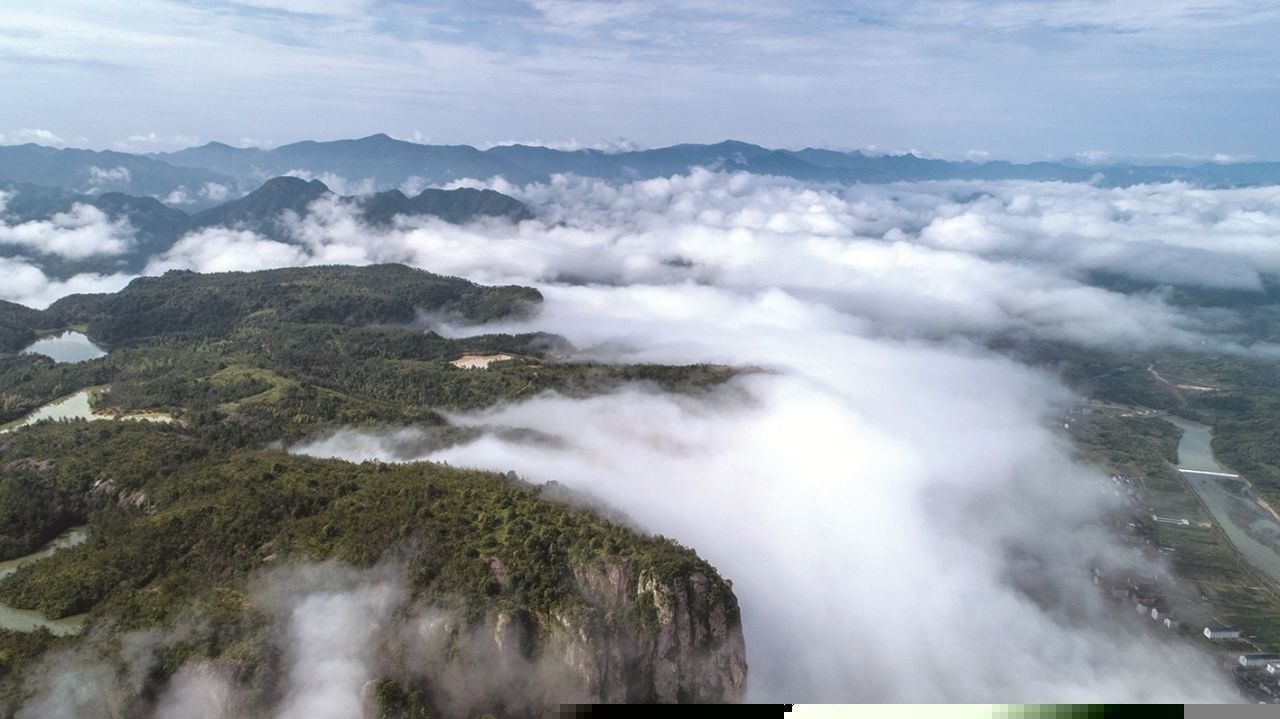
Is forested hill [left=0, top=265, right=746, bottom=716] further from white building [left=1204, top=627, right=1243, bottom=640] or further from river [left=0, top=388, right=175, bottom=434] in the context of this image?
white building [left=1204, top=627, right=1243, bottom=640]

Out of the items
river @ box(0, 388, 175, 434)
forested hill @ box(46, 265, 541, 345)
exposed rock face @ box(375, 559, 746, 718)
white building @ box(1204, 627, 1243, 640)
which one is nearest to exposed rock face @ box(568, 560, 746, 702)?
exposed rock face @ box(375, 559, 746, 718)

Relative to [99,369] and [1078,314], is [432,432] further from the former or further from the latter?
[1078,314]

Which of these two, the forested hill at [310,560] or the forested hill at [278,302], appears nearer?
the forested hill at [310,560]

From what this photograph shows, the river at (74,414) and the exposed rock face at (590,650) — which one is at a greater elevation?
the exposed rock face at (590,650)

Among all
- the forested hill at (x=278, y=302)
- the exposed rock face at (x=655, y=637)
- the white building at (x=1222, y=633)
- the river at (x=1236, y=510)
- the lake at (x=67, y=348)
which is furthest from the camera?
the forested hill at (x=278, y=302)

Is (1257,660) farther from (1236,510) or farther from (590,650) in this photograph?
(590,650)

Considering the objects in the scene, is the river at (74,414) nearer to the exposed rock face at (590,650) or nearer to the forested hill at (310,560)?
the forested hill at (310,560)

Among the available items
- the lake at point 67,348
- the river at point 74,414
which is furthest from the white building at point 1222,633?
the lake at point 67,348
